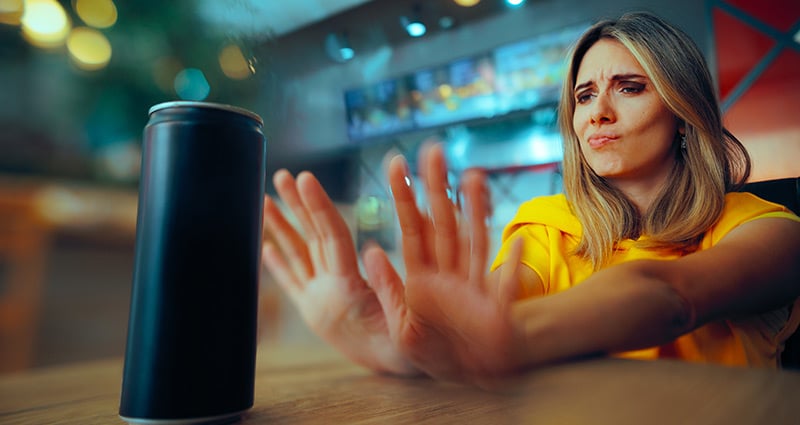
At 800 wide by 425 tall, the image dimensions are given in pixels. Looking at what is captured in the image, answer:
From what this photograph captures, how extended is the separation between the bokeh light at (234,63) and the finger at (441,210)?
341mm

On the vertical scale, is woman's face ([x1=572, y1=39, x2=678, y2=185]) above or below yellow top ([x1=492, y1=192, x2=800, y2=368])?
above

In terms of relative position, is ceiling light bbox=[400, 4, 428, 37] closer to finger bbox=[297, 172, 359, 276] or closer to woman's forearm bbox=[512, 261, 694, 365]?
finger bbox=[297, 172, 359, 276]

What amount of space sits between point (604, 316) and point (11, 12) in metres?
1.67

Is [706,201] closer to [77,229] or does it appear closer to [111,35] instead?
[111,35]

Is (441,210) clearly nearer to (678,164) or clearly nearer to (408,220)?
(408,220)

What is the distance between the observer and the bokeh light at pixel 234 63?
21.8 inches

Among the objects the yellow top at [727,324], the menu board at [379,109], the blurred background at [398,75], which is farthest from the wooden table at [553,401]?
the menu board at [379,109]

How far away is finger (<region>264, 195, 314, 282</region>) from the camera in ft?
1.68

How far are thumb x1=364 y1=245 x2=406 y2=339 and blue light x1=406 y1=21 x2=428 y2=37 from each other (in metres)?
0.20

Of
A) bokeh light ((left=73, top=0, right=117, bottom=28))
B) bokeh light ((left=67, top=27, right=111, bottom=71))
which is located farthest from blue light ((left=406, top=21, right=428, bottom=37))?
bokeh light ((left=67, top=27, right=111, bottom=71))

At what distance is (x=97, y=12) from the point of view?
94 cm

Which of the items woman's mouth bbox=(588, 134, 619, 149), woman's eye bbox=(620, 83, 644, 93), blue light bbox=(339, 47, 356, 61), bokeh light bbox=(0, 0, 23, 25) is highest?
bokeh light bbox=(0, 0, 23, 25)

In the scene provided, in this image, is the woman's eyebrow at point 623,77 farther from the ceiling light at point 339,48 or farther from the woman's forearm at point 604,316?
the ceiling light at point 339,48

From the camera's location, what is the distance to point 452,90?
0.44m
